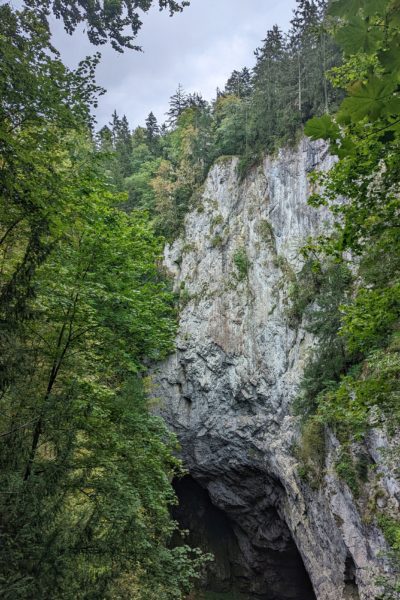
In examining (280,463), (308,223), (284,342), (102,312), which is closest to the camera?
(102,312)

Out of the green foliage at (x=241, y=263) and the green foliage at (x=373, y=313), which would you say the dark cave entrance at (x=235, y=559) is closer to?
the green foliage at (x=241, y=263)

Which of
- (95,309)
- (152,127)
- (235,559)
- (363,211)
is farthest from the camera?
(152,127)

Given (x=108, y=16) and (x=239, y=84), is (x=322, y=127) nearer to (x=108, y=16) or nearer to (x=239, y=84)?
(x=108, y=16)

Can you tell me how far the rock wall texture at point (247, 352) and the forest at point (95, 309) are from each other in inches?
311

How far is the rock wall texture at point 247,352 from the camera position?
1909cm

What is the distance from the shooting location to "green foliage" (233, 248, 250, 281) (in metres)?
22.8

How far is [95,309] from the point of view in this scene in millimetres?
7207

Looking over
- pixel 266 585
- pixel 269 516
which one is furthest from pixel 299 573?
pixel 269 516

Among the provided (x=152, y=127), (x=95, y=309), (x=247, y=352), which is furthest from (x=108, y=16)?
(x=152, y=127)

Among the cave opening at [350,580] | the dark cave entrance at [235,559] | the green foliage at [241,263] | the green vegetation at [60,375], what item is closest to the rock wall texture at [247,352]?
the green foliage at [241,263]

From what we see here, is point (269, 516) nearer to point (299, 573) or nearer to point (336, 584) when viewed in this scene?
A: point (299, 573)

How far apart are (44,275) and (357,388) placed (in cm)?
447

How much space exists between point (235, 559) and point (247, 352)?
11783 mm

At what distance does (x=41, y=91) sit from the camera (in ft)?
13.3
